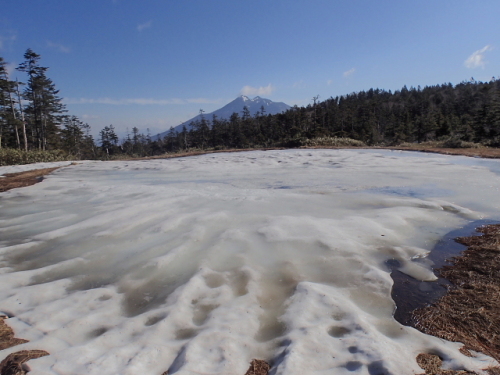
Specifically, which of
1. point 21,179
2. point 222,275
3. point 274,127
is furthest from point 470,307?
point 274,127

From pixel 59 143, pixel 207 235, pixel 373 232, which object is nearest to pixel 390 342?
pixel 373 232

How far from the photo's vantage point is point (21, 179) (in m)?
9.39

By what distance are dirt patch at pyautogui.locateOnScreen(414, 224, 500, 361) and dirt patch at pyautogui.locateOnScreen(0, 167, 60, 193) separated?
1024cm

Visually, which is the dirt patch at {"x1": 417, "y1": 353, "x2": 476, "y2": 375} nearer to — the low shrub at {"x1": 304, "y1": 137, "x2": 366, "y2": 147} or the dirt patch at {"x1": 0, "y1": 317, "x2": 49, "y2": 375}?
the dirt patch at {"x1": 0, "y1": 317, "x2": 49, "y2": 375}

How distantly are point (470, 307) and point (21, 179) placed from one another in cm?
1230

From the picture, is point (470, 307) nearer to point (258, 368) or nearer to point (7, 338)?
point (258, 368)

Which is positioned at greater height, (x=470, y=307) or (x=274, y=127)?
(x=274, y=127)

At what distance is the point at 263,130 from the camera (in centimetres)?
6219

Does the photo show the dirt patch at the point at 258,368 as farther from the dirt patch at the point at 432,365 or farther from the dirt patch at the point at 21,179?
the dirt patch at the point at 21,179

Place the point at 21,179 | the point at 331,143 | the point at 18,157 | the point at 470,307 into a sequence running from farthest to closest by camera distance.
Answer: the point at 331,143 → the point at 18,157 → the point at 21,179 → the point at 470,307

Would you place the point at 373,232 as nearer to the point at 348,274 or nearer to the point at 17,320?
the point at 348,274

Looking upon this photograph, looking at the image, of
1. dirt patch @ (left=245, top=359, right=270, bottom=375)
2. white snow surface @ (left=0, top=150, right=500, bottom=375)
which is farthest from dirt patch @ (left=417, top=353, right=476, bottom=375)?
dirt patch @ (left=245, top=359, right=270, bottom=375)

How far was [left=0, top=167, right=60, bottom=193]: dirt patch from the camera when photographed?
323 inches

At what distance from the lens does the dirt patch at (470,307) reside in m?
2.10
